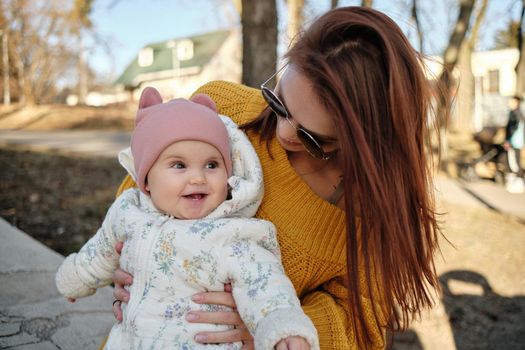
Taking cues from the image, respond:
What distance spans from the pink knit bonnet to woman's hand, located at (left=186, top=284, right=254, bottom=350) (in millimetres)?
406

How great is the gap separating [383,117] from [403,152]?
113mm

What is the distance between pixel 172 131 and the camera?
1.58 meters

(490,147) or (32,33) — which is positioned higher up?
(32,33)

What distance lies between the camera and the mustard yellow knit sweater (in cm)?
164

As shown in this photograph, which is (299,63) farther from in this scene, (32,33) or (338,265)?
(32,33)

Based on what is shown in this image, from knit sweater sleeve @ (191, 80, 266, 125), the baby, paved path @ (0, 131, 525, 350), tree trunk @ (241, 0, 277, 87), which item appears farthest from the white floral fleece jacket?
tree trunk @ (241, 0, 277, 87)

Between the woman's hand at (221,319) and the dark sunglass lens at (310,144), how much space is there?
0.49 meters

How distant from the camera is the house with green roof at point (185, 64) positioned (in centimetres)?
3478

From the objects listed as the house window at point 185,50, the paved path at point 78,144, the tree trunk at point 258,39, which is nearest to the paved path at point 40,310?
the tree trunk at point 258,39

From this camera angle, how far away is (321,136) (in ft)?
4.95

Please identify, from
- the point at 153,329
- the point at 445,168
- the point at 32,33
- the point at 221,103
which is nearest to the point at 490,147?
the point at 445,168

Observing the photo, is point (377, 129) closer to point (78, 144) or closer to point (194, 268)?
point (194, 268)

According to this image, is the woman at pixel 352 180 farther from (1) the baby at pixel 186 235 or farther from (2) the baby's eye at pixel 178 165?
(2) the baby's eye at pixel 178 165

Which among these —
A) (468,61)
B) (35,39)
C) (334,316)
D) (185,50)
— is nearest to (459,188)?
(334,316)
